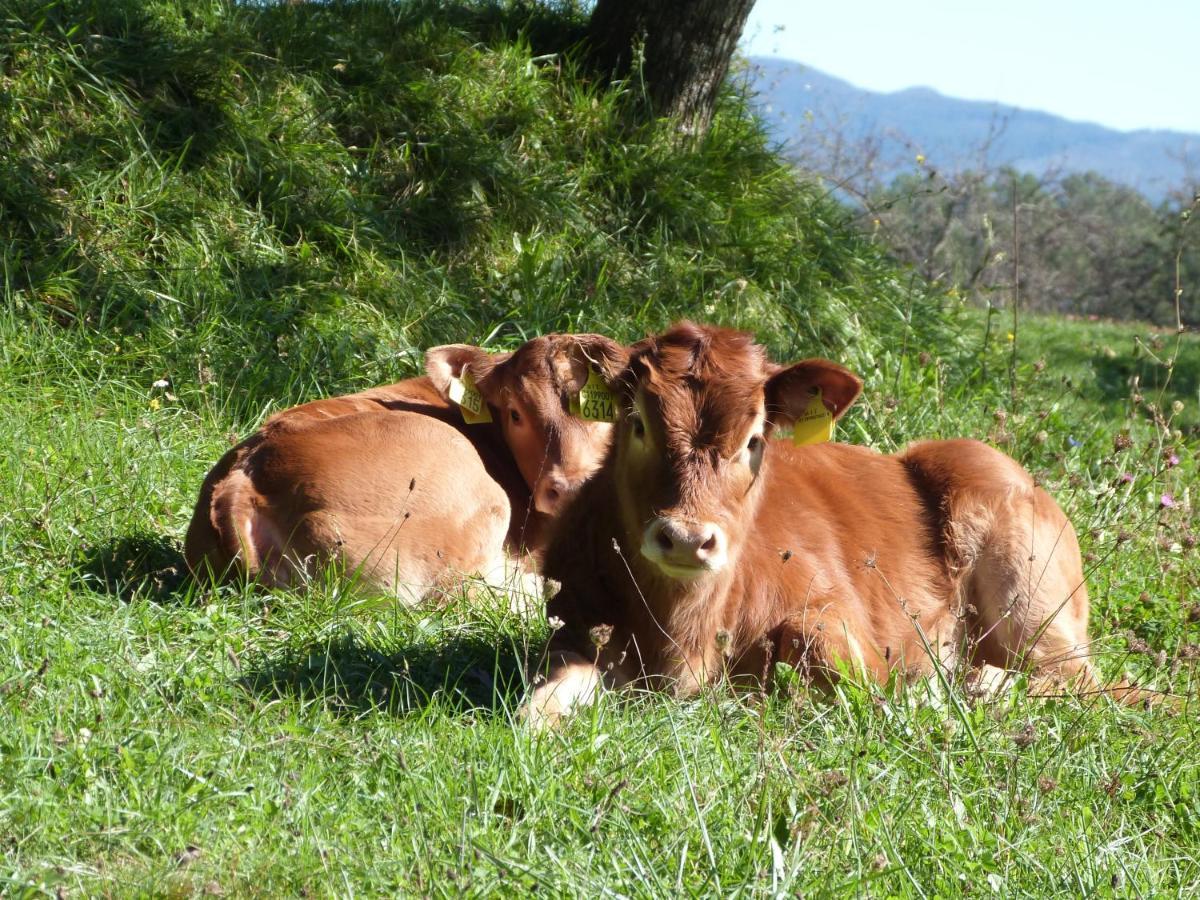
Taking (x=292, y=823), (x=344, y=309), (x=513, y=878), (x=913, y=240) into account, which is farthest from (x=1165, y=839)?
(x=913, y=240)

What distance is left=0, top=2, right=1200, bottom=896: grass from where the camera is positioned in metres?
3.18

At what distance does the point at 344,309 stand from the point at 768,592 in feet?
12.9

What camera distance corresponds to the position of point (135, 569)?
5.19m

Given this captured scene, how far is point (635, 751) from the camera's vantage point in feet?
12.1

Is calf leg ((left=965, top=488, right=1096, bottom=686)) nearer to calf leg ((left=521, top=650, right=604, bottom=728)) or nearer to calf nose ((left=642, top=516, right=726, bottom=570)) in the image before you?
calf nose ((left=642, top=516, right=726, bottom=570))

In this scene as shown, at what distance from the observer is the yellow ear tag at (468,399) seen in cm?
624

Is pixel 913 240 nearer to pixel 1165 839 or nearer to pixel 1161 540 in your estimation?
pixel 1161 540

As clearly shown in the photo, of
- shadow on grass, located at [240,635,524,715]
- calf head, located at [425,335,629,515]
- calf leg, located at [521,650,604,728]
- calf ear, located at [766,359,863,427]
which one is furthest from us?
calf head, located at [425,335,629,515]

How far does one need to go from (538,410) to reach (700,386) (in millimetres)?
1914

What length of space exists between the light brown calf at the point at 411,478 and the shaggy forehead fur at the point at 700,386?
0.84 feet

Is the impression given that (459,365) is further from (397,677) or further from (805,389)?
(397,677)

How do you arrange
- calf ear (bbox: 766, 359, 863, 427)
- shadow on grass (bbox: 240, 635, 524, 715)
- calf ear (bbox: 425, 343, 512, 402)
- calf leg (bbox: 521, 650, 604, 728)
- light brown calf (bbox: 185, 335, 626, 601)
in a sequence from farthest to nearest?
calf ear (bbox: 425, 343, 512, 402) → light brown calf (bbox: 185, 335, 626, 601) → calf ear (bbox: 766, 359, 863, 427) → shadow on grass (bbox: 240, 635, 524, 715) → calf leg (bbox: 521, 650, 604, 728)

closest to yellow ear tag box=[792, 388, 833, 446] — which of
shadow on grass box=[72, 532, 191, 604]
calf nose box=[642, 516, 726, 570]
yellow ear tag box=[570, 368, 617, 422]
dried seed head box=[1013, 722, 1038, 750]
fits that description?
yellow ear tag box=[570, 368, 617, 422]

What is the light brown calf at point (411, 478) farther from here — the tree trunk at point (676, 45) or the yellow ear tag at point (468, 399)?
the tree trunk at point (676, 45)
